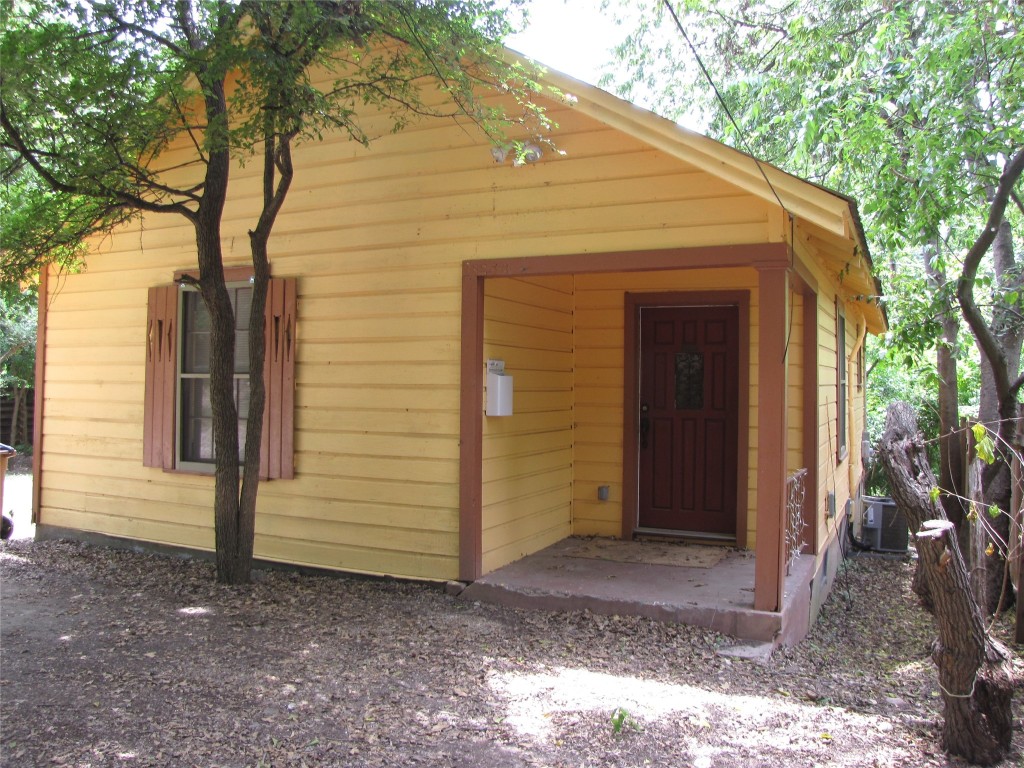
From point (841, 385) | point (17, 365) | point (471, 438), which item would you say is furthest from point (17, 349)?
point (841, 385)

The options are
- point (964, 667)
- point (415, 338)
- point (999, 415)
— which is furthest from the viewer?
point (999, 415)

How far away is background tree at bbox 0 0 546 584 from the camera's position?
195 inches

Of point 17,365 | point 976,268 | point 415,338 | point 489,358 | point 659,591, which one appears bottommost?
point 659,591

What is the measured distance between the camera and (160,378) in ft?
23.1

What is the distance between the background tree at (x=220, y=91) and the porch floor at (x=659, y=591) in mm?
2012

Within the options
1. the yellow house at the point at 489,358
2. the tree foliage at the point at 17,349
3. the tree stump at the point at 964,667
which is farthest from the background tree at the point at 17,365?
the tree stump at the point at 964,667

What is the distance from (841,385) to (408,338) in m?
5.32

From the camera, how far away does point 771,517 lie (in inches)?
192

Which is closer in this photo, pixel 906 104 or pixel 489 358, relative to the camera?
pixel 489 358

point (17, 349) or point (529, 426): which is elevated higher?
point (17, 349)

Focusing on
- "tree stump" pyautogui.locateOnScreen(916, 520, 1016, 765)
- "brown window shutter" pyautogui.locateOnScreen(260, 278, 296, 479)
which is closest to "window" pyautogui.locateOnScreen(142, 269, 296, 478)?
"brown window shutter" pyautogui.locateOnScreen(260, 278, 296, 479)

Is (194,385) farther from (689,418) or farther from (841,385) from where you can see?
(841,385)

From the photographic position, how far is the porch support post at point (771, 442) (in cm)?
486

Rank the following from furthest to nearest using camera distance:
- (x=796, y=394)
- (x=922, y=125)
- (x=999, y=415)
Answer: (x=922, y=125)
(x=999, y=415)
(x=796, y=394)
